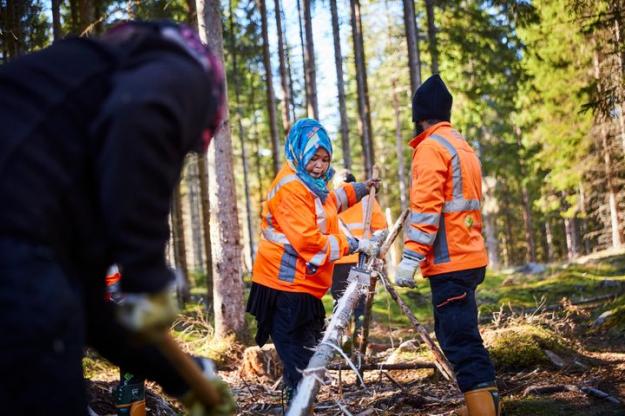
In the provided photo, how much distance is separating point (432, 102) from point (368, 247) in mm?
1335

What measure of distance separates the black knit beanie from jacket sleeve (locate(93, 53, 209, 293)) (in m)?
3.31

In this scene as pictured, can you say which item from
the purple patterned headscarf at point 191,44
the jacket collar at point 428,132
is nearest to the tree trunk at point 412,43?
the jacket collar at point 428,132

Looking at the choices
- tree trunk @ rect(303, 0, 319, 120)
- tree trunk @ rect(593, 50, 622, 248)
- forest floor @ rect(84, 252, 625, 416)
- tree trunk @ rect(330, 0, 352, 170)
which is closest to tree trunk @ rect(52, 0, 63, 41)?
forest floor @ rect(84, 252, 625, 416)

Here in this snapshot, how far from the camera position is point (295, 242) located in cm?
430

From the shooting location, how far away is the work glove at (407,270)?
4.35 meters

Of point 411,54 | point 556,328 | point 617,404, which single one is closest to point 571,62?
point 411,54

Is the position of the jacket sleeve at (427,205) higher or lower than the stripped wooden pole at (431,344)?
higher

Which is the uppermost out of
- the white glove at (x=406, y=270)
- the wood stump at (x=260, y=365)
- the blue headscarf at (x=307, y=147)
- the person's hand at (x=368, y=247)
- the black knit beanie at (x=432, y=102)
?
the black knit beanie at (x=432, y=102)

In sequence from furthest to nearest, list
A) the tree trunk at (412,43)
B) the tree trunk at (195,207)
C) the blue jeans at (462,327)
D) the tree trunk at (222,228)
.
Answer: the tree trunk at (195,207) → the tree trunk at (412,43) → the tree trunk at (222,228) → the blue jeans at (462,327)

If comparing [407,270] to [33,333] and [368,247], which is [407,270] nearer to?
[368,247]

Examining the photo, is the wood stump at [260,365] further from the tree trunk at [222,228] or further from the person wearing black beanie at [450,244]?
the person wearing black beanie at [450,244]

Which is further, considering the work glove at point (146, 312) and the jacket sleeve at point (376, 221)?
the jacket sleeve at point (376, 221)

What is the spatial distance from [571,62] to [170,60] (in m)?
21.8

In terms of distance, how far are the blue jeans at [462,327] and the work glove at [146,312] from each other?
116 inches
